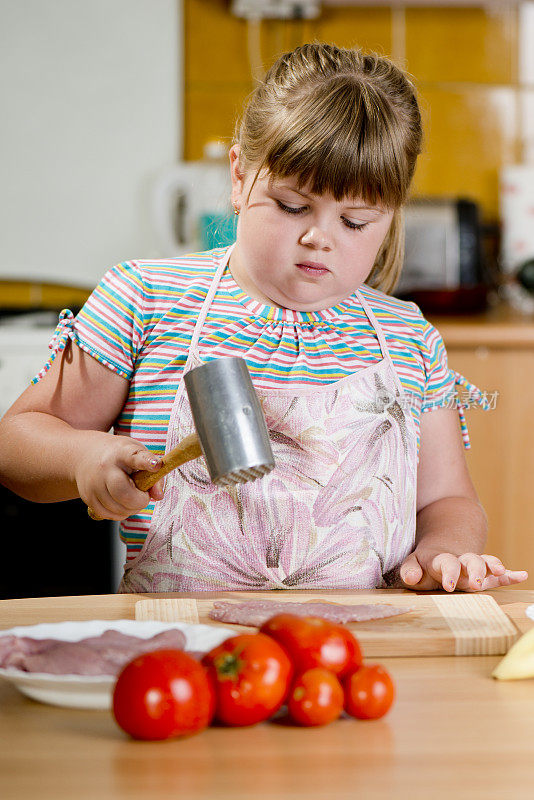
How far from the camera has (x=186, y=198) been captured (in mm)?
2830

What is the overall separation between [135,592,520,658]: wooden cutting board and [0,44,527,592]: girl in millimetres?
67

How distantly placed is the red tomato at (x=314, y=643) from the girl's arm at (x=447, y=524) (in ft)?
1.14

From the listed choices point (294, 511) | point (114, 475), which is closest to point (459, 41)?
point (294, 511)

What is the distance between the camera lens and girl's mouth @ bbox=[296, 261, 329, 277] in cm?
120

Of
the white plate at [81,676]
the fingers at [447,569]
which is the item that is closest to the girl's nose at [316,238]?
the fingers at [447,569]

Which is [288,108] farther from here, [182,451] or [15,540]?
[15,540]

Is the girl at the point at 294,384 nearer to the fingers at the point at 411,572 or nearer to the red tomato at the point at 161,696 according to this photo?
the fingers at the point at 411,572

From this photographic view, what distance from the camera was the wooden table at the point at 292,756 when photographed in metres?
0.65

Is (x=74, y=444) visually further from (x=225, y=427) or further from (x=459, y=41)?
(x=459, y=41)

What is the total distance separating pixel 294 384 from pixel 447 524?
0.84 feet

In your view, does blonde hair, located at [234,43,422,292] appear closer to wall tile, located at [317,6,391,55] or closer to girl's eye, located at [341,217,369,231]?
girl's eye, located at [341,217,369,231]

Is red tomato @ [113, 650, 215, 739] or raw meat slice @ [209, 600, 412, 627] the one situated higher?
red tomato @ [113, 650, 215, 739]

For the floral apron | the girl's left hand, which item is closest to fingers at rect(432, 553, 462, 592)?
the girl's left hand

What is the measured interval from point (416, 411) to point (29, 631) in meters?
0.66
